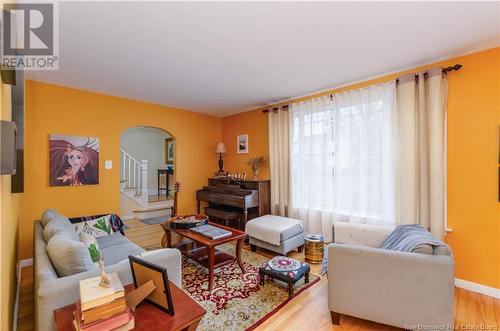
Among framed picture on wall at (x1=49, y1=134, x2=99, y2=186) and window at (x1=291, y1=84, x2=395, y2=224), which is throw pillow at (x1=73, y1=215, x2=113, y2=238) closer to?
framed picture on wall at (x1=49, y1=134, x2=99, y2=186)

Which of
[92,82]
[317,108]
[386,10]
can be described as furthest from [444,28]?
[92,82]

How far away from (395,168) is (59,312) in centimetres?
324

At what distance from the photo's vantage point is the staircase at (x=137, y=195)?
5.22m

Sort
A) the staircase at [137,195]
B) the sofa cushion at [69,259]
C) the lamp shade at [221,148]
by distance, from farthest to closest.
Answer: the staircase at [137,195] < the lamp shade at [221,148] < the sofa cushion at [69,259]

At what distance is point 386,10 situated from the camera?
1.64 metres

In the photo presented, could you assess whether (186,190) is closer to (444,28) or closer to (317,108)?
(317,108)

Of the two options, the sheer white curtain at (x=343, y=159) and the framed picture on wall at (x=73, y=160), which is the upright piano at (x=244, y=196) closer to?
the sheer white curtain at (x=343, y=159)

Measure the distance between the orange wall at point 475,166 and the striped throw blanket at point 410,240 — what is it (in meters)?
0.75

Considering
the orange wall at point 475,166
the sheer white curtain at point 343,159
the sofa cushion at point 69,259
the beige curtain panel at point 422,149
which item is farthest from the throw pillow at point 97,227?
the orange wall at point 475,166

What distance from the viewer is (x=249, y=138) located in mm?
4582

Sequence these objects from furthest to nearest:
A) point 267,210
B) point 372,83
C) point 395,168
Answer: point 267,210 < point 372,83 < point 395,168

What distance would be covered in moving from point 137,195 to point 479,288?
237 inches

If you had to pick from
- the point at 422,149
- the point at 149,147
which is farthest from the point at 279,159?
the point at 149,147

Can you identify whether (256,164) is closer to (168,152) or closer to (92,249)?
(92,249)
